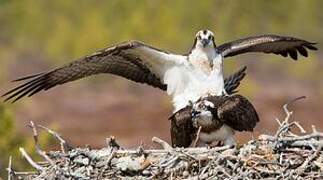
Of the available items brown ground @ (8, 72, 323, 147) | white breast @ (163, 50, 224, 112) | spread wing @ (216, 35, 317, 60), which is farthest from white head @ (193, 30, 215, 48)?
brown ground @ (8, 72, 323, 147)

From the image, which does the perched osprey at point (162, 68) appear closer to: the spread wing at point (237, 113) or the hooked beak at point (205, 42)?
the hooked beak at point (205, 42)

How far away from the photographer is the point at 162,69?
8.66 meters

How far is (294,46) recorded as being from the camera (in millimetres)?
9578

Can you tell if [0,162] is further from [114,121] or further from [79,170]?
[114,121]

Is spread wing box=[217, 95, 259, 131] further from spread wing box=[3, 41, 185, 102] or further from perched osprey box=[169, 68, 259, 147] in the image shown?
spread wing box=[3, 41, 185, 102]

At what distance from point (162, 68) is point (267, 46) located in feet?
3.84

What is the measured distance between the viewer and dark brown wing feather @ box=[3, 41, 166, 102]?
8262 mm

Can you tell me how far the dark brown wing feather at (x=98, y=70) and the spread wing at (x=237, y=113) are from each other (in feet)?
2.84

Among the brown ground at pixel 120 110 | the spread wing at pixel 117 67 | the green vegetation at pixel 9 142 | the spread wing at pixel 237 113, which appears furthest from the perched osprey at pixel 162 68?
the brown ground at pixel 120 110

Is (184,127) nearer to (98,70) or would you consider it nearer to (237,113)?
(237,113)

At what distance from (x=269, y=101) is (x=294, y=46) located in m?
23.9

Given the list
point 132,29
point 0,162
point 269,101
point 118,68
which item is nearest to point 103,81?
point 132,29

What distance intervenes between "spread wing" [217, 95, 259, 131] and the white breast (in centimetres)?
30

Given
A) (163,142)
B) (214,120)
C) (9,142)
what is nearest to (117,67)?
(214,120)
